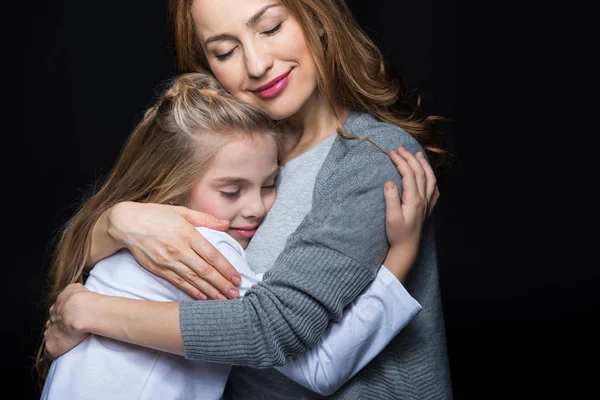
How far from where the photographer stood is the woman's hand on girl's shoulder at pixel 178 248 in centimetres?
212

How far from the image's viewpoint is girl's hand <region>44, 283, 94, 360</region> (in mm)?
2145

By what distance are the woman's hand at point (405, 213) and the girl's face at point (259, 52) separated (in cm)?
38

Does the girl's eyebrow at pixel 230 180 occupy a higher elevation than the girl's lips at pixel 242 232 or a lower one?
higher

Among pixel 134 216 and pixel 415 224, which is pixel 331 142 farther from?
pixel 134 216

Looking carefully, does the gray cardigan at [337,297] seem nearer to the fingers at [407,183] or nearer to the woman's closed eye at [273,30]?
the fingers at [407,183]

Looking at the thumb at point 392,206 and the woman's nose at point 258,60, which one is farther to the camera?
the woman's nose at point 258,60

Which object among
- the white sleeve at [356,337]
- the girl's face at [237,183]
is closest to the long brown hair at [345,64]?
the girl's face at [237,183]

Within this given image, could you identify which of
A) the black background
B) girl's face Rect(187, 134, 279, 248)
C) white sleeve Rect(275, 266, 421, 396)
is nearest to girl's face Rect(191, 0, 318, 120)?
girl's face Rect(187, 134, 279, 248)

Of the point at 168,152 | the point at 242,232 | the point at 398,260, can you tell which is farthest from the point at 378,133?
the point at 168,152

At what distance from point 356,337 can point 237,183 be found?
0.56m

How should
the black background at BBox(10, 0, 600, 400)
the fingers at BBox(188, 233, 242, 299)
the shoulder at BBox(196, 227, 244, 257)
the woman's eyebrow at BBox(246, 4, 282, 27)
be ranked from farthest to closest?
the black background at BBox(10, 0, 600, 400)
the woman's eyebrow at BBox(246, 4, 282, 27)
the shoulder at BBox(196, 227, 244, 257)
the fingers at BBox(188, 233, 242, 299)

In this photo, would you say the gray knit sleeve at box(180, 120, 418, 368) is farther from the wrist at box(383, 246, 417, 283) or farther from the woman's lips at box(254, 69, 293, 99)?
the woman's lips at box(254, 69, 293, 99)

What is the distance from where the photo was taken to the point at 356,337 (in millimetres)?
2100

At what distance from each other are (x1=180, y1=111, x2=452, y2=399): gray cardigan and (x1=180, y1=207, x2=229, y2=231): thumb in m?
0.24
